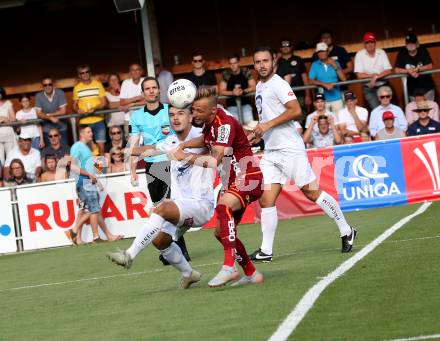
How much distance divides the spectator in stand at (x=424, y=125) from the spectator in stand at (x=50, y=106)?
6874 millimetres

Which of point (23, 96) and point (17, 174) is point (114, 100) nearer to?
point (23, 96)

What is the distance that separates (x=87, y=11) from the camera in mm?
24469

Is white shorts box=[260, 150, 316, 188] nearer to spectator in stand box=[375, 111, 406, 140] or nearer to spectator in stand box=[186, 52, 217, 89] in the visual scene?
spectator in stand box=[375, 111, 406, 140]

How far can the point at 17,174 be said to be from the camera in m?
20.1

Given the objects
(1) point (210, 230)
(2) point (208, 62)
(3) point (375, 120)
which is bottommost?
(1) point (210, 230)

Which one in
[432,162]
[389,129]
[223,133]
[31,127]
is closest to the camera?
[223,133]

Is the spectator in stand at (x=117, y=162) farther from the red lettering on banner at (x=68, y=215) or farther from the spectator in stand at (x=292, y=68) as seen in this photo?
the spectator in stand at (x=292, y=68)

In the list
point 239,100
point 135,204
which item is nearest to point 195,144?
point 135,204

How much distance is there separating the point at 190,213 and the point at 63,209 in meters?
9.57

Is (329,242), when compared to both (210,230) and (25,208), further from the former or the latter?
(25,208)

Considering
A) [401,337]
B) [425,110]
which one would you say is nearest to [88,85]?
[425,110]

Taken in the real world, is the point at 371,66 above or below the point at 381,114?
above

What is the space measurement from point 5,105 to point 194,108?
12985mm

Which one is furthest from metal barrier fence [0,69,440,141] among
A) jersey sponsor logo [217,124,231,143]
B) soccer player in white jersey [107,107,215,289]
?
jersey sponsor logo [217,124,231,143]
